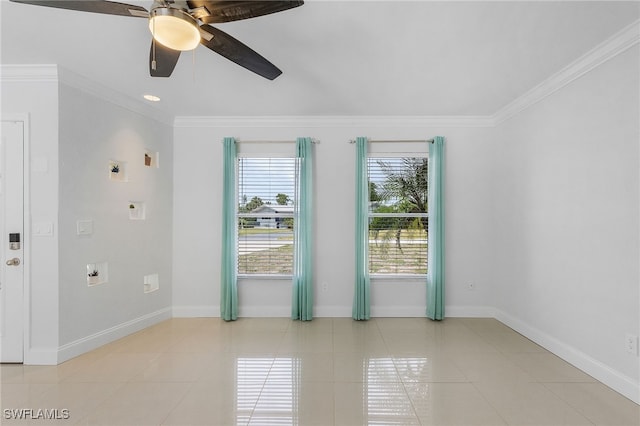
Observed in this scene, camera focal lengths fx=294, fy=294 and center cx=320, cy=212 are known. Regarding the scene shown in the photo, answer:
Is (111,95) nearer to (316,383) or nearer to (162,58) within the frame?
(162,58)

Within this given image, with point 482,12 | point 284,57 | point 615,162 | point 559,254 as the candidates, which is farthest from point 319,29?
point 559,254

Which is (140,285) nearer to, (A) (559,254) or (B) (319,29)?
(B) (319,29)

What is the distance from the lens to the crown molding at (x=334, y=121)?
396 cm

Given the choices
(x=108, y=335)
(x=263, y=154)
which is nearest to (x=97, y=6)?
(x=263, y=154)

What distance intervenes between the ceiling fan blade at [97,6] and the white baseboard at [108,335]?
9.30 ft

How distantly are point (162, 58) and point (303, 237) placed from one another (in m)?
2.52

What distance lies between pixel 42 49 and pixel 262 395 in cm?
331

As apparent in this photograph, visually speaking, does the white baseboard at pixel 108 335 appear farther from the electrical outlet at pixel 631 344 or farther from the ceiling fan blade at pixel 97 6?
the electrical outlet at pixel 631 344

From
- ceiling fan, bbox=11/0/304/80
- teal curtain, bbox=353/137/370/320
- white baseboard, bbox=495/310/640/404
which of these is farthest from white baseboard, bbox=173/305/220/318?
white baseboard, bbox=495/310/640/404

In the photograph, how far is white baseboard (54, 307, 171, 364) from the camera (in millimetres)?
2792

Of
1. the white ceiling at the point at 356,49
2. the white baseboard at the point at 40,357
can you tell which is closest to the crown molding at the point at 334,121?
the white ceiling at the point at 356,49

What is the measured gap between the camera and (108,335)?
3180mm

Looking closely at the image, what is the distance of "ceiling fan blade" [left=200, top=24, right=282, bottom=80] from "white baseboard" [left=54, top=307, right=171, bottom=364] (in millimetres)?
3039

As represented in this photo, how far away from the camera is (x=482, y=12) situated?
1959 millimetres
